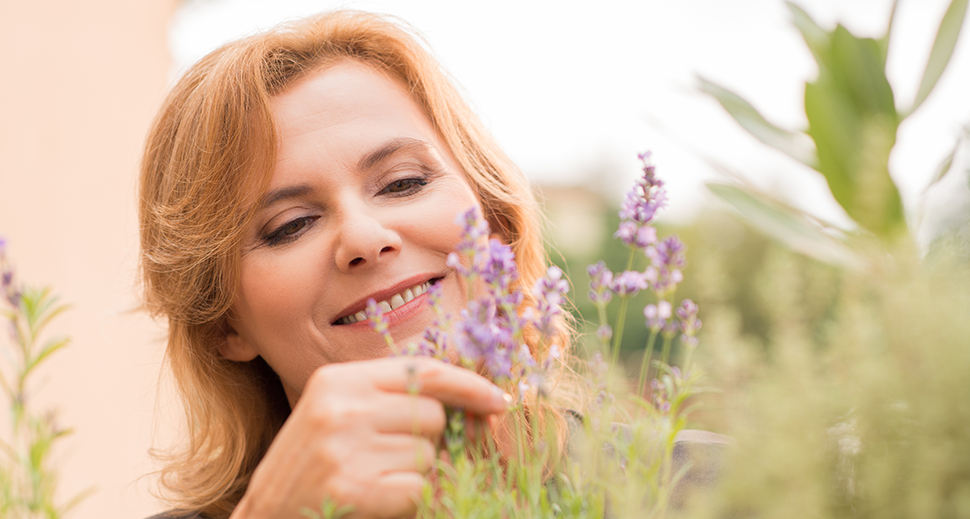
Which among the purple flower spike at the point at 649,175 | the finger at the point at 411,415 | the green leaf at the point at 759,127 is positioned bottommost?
the finger at the point at 411,415

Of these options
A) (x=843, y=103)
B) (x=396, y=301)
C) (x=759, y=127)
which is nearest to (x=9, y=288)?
(x=396, y=301)

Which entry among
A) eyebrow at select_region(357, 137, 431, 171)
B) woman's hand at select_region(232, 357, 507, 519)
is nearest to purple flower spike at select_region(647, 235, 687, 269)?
woman's hand at select_region(232, 357, 507, 519)

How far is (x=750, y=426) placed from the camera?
0.56 metres

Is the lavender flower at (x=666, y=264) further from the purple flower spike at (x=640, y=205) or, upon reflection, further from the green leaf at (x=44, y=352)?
the green leaf at (x=44, y=352)

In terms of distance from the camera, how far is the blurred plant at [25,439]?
637 millimetres

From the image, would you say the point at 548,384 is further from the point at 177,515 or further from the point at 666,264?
the point at 177,515

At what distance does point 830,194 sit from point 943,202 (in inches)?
20.2

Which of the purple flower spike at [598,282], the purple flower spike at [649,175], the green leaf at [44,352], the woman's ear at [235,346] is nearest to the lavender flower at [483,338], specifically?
the purple flower spike at [598,282]

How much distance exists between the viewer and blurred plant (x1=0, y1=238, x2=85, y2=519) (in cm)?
→ 64

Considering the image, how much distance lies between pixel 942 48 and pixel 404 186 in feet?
3.46

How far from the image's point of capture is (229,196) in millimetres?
1586

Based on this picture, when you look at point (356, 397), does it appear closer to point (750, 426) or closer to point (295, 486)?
point (295, 486)

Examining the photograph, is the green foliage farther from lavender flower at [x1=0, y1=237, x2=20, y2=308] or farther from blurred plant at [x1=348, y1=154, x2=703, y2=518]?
lavender flower at [x1=0, y1=237, x2=20, y2=308]

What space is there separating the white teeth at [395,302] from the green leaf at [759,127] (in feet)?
2.24
